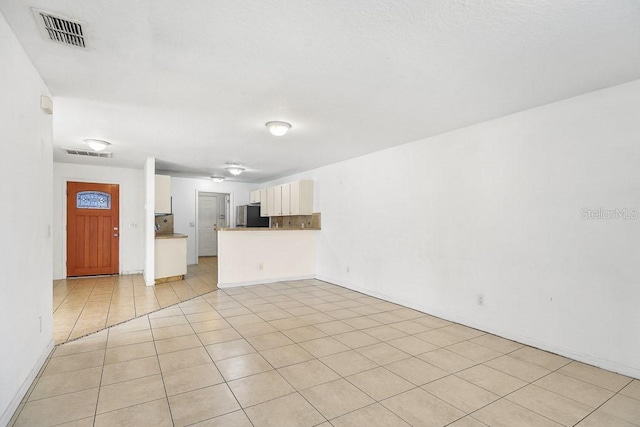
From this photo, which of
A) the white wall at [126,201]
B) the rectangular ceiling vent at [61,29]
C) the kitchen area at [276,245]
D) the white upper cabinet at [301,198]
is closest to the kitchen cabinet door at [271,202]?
the kitchen area at [276,245]

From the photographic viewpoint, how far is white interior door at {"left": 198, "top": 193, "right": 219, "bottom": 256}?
30.9 feet

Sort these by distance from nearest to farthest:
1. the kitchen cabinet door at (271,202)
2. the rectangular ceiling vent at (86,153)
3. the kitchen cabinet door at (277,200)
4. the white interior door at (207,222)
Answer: the rectangular ceiling vent at (86,153) < the kitchen cabinet door at (277,200) < the kitchen cabinet door at (271,202) < the white interior door at (207,222)

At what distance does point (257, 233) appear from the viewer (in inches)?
235

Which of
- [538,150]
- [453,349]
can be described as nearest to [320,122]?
[538,150]

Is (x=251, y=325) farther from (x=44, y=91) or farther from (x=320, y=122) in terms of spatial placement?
(x=44, y=91)

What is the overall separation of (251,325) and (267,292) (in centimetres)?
168

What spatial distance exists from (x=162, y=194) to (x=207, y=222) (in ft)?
11.0

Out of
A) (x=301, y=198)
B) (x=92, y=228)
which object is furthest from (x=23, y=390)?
(x=92, y=228)

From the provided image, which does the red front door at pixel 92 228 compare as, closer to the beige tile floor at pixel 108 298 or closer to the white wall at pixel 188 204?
the beige tile floor at pixel 108 298

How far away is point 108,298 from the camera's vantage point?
4.84 meters

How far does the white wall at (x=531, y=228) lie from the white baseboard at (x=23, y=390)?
158 inches

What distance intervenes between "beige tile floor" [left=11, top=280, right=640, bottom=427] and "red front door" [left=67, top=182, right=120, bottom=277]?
3.88m

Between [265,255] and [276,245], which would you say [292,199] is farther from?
[265,255]

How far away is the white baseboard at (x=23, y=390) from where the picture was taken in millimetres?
1836
